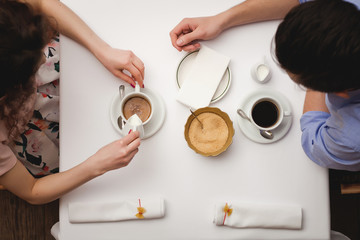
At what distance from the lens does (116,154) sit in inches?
33.3

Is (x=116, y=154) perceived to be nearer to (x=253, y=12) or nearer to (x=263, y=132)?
(x=263, y=132)

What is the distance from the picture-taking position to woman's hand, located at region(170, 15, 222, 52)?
2.95ft

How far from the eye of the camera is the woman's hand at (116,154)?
0.83 metres

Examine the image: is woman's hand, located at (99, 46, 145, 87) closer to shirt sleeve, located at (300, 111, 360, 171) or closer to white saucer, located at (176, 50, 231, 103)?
white saucer, located at (176, 50, 231, 103)

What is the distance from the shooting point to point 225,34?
0.94 m

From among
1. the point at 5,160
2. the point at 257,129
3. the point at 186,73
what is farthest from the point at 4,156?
the point at 257,129

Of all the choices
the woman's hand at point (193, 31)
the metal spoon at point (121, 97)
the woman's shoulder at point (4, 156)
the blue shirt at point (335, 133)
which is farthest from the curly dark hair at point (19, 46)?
the blue shirt at point (335, 133)

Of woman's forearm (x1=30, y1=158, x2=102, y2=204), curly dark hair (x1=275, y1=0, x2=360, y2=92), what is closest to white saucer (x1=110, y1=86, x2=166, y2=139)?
woman's forearm (x1=30, y1=158, x2=102, y2=204)

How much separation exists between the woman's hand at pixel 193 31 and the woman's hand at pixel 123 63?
127 millimetres

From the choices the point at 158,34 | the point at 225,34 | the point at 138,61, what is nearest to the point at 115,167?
the point at 138,61

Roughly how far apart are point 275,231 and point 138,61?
2.11 ft

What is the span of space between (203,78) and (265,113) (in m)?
0.21

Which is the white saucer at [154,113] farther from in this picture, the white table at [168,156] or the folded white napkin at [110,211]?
the folded white napkin at [110,211]

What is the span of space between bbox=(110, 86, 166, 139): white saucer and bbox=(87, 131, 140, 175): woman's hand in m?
0.06
